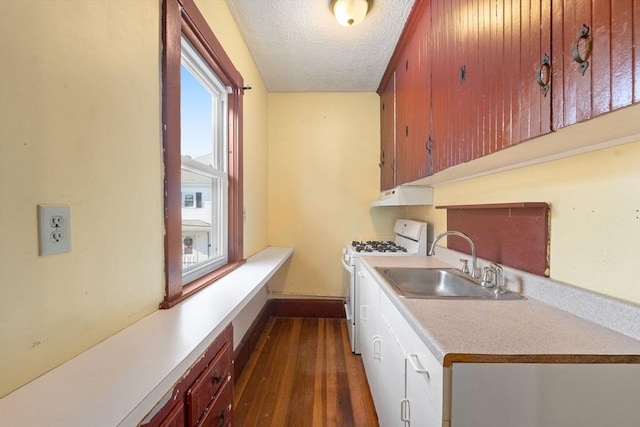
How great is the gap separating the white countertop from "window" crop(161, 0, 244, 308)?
1.03 meters

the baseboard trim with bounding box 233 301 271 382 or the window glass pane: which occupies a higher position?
the window glass pane

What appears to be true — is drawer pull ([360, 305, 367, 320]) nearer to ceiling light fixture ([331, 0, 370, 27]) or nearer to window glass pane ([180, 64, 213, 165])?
window glass pane ([180, 64, 213, 165])

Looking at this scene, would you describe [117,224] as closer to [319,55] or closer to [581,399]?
[581,399]

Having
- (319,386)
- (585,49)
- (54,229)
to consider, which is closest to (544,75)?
(585,49)

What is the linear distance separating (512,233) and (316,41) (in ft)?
6.47

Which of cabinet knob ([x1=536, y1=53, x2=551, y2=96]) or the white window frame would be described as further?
the white window frame

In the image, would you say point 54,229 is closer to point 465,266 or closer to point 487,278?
point 487,278

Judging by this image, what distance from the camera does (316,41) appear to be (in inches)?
87.8

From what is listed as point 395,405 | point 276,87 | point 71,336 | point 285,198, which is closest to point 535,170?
point 395,405

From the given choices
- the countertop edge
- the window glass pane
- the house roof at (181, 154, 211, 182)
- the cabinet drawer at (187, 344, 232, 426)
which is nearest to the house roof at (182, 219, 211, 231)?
the house roof at (181, 154, 211, 182)

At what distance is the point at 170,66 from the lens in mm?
1177

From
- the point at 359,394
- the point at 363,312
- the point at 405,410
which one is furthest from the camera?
the point at 363,312

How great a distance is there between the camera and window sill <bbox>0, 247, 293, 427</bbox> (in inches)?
21.7

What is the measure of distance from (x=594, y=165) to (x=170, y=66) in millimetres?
1681
